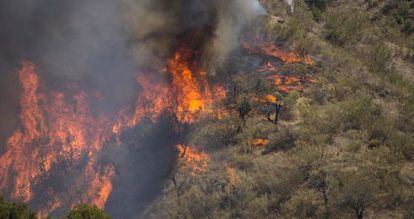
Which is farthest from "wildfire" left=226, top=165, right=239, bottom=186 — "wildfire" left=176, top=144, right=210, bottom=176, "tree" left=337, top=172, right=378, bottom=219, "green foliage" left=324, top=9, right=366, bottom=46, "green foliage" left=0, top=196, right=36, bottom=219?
"green foliage" left=324, top=9, right=366, bottom=46

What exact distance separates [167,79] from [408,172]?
75.2 feet

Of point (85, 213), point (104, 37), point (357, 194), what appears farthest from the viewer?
point (104, 37)

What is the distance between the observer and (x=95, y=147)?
4600cm

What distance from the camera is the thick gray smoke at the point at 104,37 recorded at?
51.0m

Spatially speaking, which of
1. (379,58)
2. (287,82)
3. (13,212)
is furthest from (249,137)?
(379,58)

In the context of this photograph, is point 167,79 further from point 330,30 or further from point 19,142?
point 330,30

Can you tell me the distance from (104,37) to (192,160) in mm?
17570

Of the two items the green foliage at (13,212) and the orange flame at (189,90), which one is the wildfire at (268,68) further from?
the green foliage at (13,212)

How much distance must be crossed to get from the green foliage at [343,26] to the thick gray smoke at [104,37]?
39.5 feet

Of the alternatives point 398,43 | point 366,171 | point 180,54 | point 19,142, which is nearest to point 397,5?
point 398,43

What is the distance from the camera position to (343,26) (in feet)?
208

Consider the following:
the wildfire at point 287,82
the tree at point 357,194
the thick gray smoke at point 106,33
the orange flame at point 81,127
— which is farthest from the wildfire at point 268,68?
the tree at point 357,194

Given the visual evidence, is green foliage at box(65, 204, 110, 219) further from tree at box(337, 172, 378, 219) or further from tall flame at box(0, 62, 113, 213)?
tree at box(337, 172, 378, 219)

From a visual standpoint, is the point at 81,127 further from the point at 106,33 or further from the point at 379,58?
the point at 379,58
